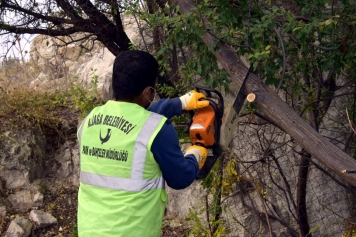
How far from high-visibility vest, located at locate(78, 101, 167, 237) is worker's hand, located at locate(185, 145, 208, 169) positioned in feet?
0.80

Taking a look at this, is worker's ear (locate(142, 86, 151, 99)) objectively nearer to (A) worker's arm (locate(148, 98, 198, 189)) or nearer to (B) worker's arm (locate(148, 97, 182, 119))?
(A) worker's arm (locate(148, 98, 198, 189))

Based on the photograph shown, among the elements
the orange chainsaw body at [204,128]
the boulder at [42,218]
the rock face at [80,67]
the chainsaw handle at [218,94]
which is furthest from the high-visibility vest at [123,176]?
the rock face at [80,67]

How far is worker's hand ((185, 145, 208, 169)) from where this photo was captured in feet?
8.64

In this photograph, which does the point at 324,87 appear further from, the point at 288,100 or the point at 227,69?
the point at 227,69

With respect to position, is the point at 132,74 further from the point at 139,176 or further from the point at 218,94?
the point at 218,94

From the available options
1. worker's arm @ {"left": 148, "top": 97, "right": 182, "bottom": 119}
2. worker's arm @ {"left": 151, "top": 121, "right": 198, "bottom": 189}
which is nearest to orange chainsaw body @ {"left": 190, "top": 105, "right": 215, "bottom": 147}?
worker's arm @ {"left": 148, "top": 97, "right": 182, "bottom": 119}

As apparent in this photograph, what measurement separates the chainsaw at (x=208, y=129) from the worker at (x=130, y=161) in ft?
0.59

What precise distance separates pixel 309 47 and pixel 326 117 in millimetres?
1190

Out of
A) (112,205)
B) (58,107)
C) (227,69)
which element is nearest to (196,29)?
(227,69)

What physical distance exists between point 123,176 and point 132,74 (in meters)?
0.51

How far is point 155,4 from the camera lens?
5113 mm

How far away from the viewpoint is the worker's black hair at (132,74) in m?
2.47

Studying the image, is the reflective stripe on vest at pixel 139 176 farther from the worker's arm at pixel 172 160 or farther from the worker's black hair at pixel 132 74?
the worker's black hair at pixel 132 74

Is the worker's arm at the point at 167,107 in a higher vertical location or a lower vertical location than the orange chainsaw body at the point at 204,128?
higher
